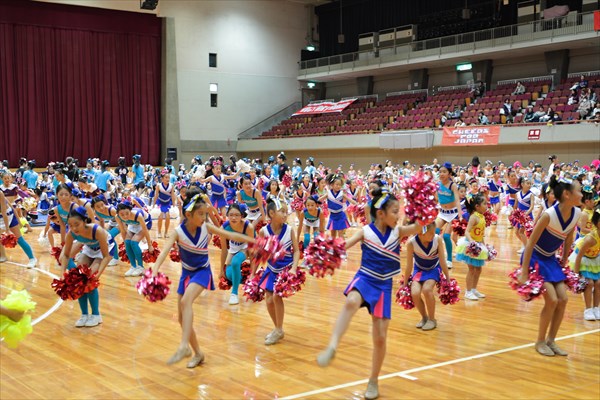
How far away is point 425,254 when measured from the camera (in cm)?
655

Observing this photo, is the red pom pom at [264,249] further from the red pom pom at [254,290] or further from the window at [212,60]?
the window at [212,60]

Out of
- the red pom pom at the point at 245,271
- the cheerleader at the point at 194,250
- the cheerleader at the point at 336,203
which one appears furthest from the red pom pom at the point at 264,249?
the cheerleader at the point at 336,203

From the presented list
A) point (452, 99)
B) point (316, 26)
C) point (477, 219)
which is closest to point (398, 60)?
point (452, 99)

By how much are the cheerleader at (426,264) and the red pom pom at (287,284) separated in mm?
1096

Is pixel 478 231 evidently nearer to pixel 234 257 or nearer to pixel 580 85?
pixel 234 257

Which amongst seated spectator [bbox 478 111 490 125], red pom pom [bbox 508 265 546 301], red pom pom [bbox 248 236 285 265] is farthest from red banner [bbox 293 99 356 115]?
red pom pom [bbox 248 236 285 265]

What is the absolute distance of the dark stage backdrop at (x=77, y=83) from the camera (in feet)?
94.6

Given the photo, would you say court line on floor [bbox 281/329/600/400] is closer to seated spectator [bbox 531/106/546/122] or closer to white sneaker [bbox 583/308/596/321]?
white sneaker [bbox 583/308/596/321]

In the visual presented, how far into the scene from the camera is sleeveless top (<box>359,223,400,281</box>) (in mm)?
4664

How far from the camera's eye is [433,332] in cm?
664

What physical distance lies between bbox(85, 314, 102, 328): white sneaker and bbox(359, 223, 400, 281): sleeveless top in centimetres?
362

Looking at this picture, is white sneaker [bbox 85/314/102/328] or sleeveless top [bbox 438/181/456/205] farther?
sleeveless top [bbox 438/181/456/205]

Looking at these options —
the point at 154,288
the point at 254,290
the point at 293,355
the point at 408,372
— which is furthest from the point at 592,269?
the point at 154,288

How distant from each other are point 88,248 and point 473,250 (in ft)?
14.7
